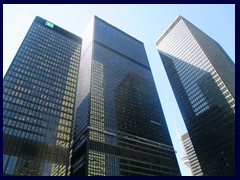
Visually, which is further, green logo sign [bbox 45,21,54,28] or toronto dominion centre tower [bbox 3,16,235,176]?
green logo sign [bbox 45,21,54,28]

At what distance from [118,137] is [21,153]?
51.8 metres

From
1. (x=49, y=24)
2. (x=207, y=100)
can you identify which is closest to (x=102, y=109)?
(x=207, y=100)

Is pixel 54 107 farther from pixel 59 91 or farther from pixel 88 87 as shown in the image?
pixel 88 87

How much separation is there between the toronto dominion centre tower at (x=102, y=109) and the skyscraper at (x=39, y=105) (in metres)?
0.41

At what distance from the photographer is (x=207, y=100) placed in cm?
16162

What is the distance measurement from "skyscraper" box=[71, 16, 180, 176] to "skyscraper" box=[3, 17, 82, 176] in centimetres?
1075

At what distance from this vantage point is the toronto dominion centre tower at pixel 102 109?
102225 millimetres

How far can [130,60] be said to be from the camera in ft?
642

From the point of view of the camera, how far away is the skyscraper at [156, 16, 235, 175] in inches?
5669

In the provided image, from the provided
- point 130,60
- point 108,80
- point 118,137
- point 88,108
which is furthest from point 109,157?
point 130,60

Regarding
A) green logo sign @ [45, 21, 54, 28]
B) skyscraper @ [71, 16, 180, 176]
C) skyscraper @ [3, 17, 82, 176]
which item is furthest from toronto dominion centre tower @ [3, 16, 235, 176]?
green logo sign @ [45, 21, 54, 28]

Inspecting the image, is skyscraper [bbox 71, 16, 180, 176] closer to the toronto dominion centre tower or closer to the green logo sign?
the toronto dominion centre tower
